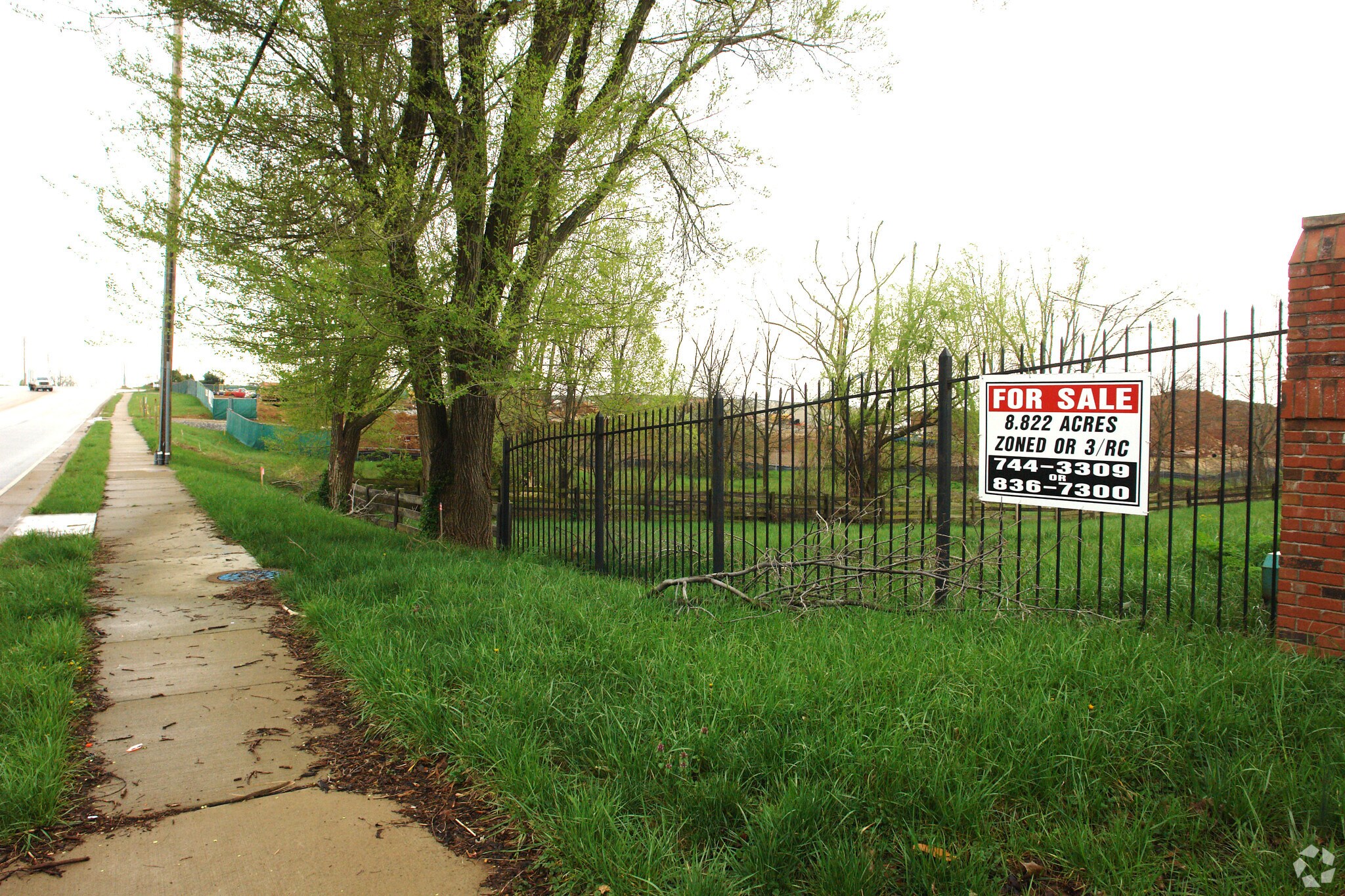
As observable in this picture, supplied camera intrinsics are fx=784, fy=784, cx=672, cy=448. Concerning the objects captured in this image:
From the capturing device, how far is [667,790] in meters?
3.02

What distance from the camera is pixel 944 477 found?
18.1 ft

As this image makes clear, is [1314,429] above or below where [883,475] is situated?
above

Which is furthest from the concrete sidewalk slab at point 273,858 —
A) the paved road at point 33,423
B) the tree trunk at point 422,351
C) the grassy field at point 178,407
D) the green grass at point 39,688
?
the grassy field at point 178,407

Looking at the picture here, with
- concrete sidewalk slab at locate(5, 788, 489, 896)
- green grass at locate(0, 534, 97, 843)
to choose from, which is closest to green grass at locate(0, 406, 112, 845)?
green grass at locate(0, 534, 97, 843)

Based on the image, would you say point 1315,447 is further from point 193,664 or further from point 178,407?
point 178,407

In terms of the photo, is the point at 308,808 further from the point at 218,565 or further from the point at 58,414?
the point at 58,414

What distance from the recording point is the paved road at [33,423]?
23.0 meters

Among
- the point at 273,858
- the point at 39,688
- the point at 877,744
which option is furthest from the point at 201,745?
the point at 877,744

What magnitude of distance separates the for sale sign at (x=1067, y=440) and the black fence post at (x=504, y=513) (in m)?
6.85

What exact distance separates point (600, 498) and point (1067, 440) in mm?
4886

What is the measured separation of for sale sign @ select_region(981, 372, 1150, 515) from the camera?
174 inches

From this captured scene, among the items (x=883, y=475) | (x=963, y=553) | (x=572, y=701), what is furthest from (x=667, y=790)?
(x=883, y=475)

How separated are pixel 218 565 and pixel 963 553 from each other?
7.71 m

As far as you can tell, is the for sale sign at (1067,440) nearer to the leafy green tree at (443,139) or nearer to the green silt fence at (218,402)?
the leafy green tree at (443,139)
